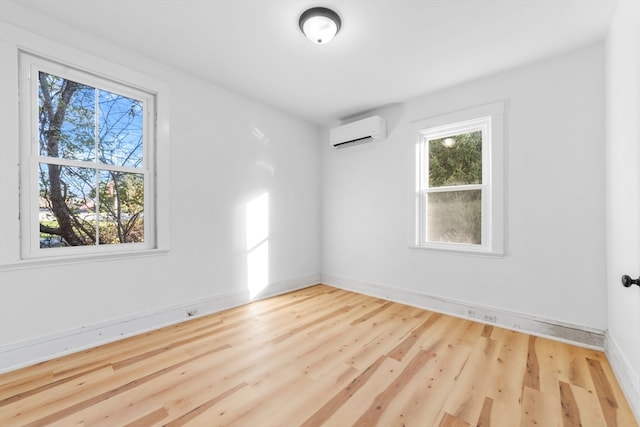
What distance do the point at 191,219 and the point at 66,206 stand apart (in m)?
0.99

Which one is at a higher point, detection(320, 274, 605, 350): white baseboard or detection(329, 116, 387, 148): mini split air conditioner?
detection(329, 116, 387, 148): mini split air conditioner

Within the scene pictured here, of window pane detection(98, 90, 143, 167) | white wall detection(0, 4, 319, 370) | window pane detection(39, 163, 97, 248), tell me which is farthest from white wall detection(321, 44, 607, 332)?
window pane detection(39, 163, 97, 248)

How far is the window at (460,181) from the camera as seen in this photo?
2768 mm

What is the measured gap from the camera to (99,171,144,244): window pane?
2.41m

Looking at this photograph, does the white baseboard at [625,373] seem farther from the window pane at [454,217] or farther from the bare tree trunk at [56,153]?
the bare tree trunk at [56,153]

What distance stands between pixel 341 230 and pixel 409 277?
1.25 metres

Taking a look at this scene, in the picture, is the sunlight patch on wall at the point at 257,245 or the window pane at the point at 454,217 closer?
the window pane at the point at 454,217

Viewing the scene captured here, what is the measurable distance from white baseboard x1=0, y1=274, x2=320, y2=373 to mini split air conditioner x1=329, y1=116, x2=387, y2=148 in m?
2.51

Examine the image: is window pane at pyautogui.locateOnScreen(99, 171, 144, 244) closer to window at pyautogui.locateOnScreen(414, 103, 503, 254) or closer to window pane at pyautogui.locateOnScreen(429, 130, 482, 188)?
window at pyautogui.locateOnScreen(414, 103, 503, 254)

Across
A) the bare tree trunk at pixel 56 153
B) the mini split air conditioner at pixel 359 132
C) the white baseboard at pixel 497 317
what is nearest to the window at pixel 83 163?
the bare tree trunk at pixel 56 153

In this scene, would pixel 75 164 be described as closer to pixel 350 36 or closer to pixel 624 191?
pixel 350 36

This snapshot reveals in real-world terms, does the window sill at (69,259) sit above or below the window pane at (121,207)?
below

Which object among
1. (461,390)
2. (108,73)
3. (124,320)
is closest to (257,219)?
(124,320)

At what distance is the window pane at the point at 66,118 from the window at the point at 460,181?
134 inches
